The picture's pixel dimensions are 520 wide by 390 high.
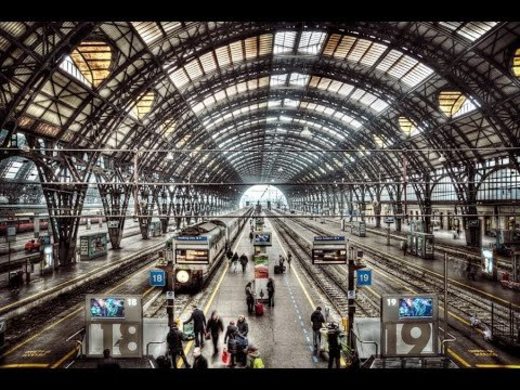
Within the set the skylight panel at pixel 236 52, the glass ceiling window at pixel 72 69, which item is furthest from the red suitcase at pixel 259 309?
the skylight panel at pixel 236 52

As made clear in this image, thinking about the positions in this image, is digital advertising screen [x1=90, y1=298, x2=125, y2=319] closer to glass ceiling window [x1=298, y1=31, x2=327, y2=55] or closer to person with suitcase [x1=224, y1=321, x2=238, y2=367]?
person with suitcase [x1=224, y1=321, x2=238, y2=367]

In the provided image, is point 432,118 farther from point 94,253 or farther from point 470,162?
point 94,253

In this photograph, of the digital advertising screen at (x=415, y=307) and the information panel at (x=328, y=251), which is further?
the information panel at (x=328, y=251)

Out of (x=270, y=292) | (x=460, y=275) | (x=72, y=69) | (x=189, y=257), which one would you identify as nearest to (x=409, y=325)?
(x=270, y=292)

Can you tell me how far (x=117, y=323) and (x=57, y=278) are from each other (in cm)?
1591

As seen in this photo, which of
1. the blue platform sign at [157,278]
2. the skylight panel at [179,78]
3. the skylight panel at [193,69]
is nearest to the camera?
the blue platform sign at [157,278]

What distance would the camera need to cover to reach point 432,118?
32406 mm

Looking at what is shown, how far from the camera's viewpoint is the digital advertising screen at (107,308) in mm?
10703

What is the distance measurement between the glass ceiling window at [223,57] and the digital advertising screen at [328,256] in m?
17.0

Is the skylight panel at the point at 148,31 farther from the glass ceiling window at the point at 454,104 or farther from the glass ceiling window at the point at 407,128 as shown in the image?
the glass ceiling window at the point at 407,128
